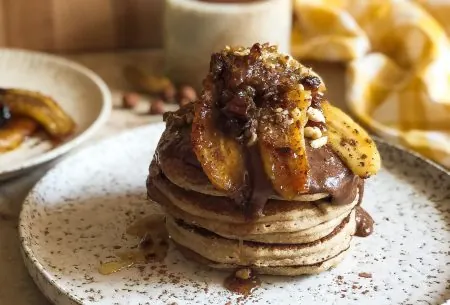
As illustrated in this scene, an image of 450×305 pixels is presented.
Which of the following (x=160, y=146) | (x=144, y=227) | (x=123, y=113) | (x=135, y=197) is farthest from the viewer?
(x=123, y=113)

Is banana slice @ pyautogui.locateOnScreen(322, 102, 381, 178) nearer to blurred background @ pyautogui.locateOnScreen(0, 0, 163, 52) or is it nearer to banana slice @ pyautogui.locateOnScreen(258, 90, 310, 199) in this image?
banana slice @ pyautogui.locateOnScreen(258, 90, 310, 199)

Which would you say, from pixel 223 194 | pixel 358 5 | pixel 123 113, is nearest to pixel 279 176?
pixel 223 194

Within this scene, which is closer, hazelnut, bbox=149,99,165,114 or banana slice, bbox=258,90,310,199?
banana slice, bbox=258,90,310,199

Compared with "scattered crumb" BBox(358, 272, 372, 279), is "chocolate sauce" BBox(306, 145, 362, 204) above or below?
above

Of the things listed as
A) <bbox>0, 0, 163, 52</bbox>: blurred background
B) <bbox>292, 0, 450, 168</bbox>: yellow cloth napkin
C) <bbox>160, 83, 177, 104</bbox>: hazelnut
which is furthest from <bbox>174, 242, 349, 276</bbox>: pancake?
<bbox>0, 0, 163, 52</bbox>: blurred background

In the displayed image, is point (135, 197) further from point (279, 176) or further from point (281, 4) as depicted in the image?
point (281, 4)

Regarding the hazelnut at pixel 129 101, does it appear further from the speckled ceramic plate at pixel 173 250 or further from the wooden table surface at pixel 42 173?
the speckled ceramic plate at pixel 173 250

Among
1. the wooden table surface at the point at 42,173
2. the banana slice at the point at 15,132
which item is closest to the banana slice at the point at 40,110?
the banana slice at the point at 15,132

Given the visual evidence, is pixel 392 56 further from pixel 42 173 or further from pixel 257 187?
pixel 257 187
